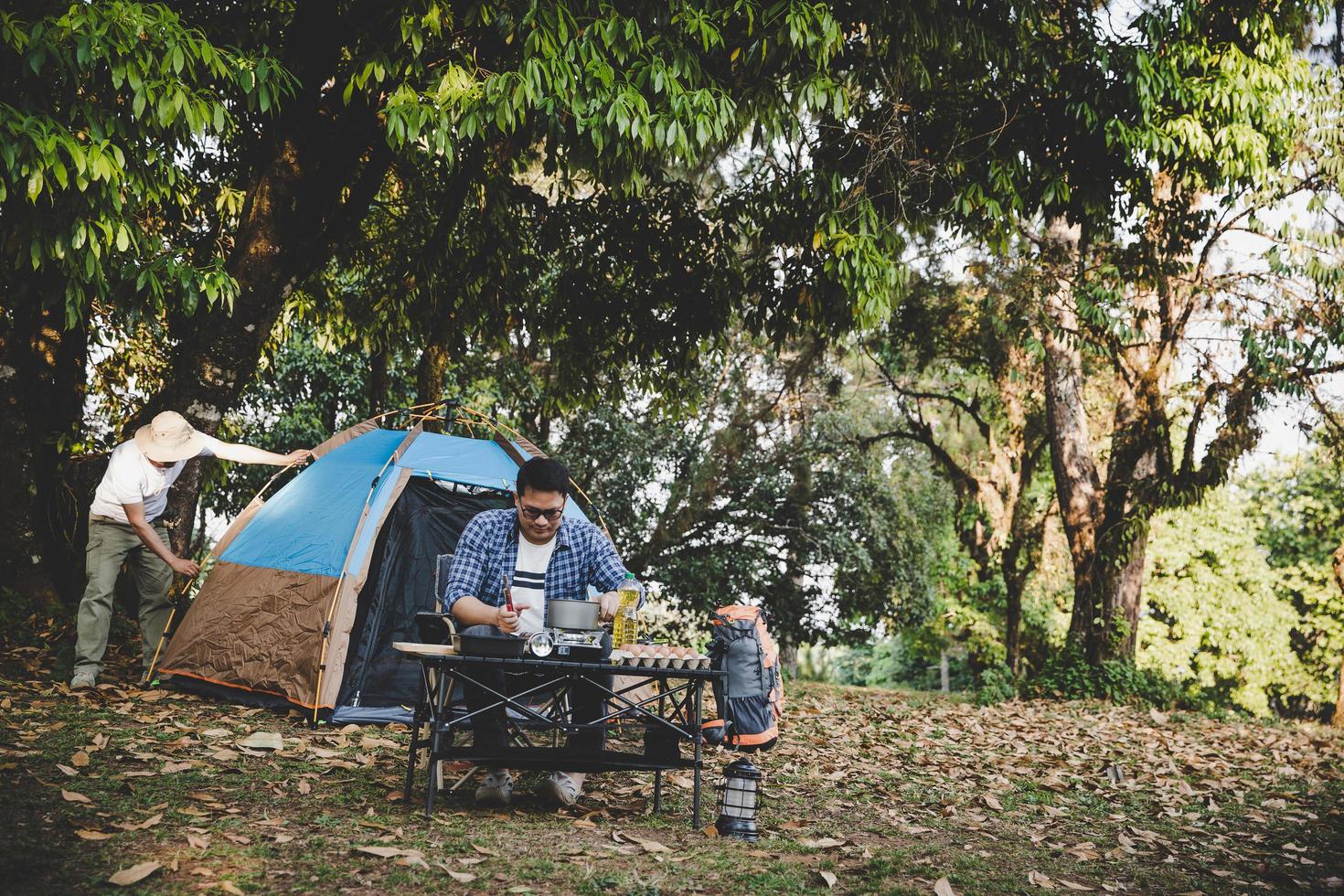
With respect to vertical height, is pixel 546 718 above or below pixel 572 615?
below

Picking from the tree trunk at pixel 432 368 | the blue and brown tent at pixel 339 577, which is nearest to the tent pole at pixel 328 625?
the blue and brown tent at pixel 339 577

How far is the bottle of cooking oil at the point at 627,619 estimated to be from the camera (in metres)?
4.08

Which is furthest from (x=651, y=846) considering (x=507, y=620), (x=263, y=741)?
(x=263, y=741)

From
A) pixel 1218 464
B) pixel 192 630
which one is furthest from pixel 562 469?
pixel 1218 464

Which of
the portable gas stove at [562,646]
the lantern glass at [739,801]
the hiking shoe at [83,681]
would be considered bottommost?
the lantern glass at [739,801]

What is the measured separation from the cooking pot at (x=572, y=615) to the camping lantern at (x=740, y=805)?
814 mm

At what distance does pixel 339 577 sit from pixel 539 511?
93.1 inches

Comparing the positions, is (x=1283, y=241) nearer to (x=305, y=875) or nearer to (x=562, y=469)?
(x=562, y=469)

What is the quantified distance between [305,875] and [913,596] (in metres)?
13.9

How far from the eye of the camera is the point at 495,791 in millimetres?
4188

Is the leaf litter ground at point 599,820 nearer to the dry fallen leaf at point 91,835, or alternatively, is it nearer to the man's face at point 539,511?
the dry fallen leaf at point 91,835

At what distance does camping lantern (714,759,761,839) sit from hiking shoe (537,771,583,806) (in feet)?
2.23

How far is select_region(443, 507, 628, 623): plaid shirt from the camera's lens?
14.2 ft

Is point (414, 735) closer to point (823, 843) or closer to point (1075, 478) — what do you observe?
point (823, 843)
